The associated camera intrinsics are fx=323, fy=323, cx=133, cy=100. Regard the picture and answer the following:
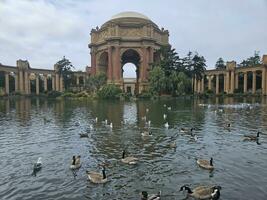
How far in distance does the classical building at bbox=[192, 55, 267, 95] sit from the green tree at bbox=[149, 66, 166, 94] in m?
26.2

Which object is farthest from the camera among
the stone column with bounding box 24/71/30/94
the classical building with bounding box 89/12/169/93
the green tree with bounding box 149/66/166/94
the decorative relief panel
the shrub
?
the stone column with bounding box 24/71/30/94

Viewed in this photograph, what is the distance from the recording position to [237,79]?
361 feet

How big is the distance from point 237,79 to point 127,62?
40280 mm

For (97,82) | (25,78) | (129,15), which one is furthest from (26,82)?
(129,15)

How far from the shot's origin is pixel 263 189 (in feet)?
39.4

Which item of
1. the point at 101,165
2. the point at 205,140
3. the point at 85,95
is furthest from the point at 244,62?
the point at 101,165

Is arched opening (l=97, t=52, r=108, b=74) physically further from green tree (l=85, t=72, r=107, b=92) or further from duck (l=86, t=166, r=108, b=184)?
duck (l=86, t=166, r=108, b=184)

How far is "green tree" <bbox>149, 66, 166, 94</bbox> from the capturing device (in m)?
75.4

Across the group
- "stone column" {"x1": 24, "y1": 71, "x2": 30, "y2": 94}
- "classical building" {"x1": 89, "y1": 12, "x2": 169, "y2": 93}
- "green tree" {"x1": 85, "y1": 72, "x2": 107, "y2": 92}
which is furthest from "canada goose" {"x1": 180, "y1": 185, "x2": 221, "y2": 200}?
"stone column" {"x1": 24, "y1": 71, "x2": 30, "y2": 94}

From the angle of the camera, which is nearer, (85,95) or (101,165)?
(101,165)

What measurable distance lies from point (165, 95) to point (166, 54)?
42.0 ft

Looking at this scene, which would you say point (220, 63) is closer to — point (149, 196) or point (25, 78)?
point (25, 78)

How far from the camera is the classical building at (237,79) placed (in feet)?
328

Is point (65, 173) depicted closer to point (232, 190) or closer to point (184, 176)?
point (184, 176)
